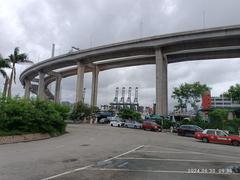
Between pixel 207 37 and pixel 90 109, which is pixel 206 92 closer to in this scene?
pixel 207 37

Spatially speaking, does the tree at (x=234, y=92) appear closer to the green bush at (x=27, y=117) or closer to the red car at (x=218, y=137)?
the red car at (x=218, y=137)

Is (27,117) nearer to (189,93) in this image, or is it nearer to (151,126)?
(151,126)

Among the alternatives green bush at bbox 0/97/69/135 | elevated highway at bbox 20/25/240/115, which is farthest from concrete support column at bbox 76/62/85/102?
green bush at bbox 0/97/69/135

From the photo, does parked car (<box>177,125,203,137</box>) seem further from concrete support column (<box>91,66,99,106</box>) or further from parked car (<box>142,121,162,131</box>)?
concrete support column (<box>91,66,99,106</box>)

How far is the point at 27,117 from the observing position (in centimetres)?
2412

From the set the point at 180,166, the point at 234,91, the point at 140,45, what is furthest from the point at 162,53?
the point at 180,166

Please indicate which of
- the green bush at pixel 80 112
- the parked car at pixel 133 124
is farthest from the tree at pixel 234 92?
the green bush at pixel 80 112

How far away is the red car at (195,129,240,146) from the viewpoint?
27864 mm

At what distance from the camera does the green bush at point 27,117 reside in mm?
23141

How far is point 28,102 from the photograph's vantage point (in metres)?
25.7

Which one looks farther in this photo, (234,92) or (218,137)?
(234,92)

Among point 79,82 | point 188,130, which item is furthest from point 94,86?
point 188,130

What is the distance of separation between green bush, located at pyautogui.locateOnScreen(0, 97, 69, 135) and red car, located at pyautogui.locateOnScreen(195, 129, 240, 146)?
15855 millimetres

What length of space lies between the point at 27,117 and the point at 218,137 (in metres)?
19.5
